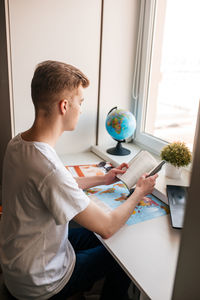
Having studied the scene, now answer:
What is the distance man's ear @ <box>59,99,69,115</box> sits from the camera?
3.16ft

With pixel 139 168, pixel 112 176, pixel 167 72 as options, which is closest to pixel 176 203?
pixel 139 168

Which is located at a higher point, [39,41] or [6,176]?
[39,41]

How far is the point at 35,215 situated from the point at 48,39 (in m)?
1.21

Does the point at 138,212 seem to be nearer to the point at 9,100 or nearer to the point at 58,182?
the point at 58,182

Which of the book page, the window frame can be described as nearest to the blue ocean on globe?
the window frame

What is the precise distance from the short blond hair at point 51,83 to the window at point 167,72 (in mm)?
817

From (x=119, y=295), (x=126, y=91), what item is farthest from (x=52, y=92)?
(x=126, y=91)

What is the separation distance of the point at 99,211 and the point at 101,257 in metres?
0.27

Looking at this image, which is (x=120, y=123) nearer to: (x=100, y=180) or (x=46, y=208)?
(x=100, y=180)

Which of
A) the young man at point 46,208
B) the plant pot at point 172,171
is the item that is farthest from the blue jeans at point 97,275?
the plant pot at point 172,171

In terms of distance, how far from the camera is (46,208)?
0.92m

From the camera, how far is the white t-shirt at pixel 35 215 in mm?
870

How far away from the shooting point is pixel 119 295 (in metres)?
1.13

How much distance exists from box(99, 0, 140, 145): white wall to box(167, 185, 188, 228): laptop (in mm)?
837
